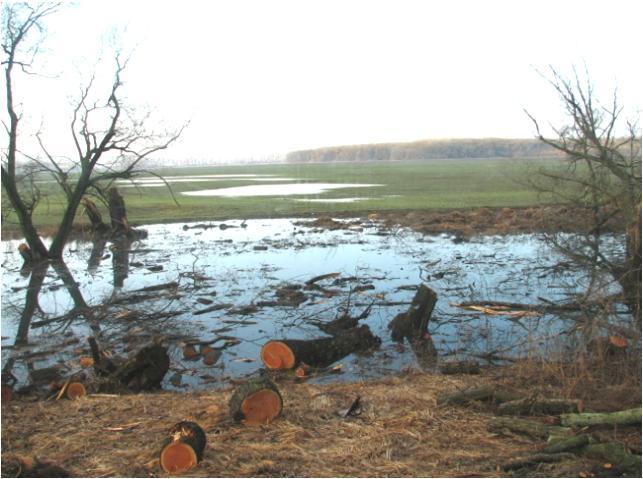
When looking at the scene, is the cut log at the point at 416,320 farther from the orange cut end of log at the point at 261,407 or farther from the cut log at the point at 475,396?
the orange cut end of log at the point at 261,407

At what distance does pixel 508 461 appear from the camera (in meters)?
4.93

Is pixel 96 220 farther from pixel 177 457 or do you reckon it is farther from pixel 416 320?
pixel 177 457

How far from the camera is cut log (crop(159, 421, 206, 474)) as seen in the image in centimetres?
498

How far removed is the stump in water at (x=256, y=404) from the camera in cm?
604

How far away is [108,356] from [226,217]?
24.8m

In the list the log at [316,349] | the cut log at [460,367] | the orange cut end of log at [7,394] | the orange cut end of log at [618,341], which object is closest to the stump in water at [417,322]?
the log at [316,349]

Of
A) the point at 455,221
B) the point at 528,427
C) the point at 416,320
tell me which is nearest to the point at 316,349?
the point at 416,320

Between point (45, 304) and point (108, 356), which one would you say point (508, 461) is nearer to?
point (108, 356)

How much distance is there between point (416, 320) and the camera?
10.3 m

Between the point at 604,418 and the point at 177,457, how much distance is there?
4.35 meters

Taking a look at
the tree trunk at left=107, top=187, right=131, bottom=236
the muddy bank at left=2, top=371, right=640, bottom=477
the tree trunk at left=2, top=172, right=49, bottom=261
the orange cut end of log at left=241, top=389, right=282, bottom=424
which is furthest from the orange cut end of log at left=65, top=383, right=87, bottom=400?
the tree trunk at left=107, top=187, right=131, bottom=236

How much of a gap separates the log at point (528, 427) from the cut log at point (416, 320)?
437 cm

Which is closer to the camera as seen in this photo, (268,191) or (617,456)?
(617,456)

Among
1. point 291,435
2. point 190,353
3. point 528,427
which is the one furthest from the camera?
point 190,353
